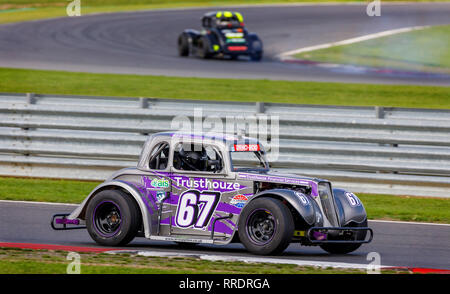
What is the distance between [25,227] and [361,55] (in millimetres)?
19516

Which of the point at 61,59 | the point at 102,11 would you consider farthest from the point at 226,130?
the point at 102,11

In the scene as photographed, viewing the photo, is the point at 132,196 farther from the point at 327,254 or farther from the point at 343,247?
the point at 343,247

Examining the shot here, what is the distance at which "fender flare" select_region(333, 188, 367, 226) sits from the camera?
29.9 ft

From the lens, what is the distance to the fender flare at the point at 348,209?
9117mm

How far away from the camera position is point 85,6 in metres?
45.0

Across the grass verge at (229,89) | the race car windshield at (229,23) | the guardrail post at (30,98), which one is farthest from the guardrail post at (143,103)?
the race car windshield at (229,23)

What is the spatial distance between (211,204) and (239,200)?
0.32m

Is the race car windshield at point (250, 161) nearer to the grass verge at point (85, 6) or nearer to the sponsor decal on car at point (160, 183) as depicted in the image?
the sponsor decal on car at point (160, 183)

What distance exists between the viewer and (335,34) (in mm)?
33719

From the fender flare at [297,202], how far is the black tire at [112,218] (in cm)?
134

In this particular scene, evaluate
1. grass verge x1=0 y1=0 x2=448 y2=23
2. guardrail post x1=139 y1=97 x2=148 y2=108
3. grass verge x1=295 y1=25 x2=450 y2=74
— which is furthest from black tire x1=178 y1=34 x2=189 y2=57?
guardrail post x1=139 y1=97 x2=148 y2=108

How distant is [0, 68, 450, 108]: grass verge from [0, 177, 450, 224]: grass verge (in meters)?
3.60

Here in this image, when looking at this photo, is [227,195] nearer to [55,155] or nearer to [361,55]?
[55,155]

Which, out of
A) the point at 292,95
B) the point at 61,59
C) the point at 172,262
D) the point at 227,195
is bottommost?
the point at 172,262
